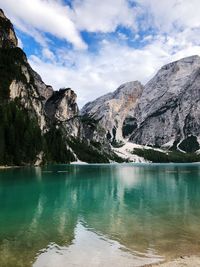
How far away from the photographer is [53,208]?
41250 millimetres

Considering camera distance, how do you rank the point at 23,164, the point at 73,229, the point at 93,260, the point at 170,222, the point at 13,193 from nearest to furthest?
the point at 93,260, the point at 73,229, the point at 170,222, the point at 13,193, the point at 23,164

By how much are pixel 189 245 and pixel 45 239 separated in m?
9.86

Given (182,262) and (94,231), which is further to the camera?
(94,231)

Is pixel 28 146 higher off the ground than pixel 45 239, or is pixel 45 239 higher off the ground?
pixel 28 146

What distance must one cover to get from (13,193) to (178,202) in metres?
24.0

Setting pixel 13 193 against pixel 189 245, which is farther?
pixel 13 193

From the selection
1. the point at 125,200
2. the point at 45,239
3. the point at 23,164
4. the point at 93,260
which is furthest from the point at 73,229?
the point at 23,164

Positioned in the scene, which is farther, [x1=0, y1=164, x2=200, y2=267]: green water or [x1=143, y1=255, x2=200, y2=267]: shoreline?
[x1=0, y1=164, x2=200, y2=267]: green water

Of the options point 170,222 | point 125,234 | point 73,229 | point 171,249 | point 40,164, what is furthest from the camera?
point 40,164

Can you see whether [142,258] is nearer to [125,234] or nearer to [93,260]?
[93,260]

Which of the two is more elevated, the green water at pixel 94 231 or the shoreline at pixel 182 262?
the green water at pixel 94 231

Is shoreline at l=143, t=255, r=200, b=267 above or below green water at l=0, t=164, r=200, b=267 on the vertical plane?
below

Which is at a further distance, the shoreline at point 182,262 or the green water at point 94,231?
the green water at point 94,231

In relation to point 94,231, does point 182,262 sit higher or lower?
lower
